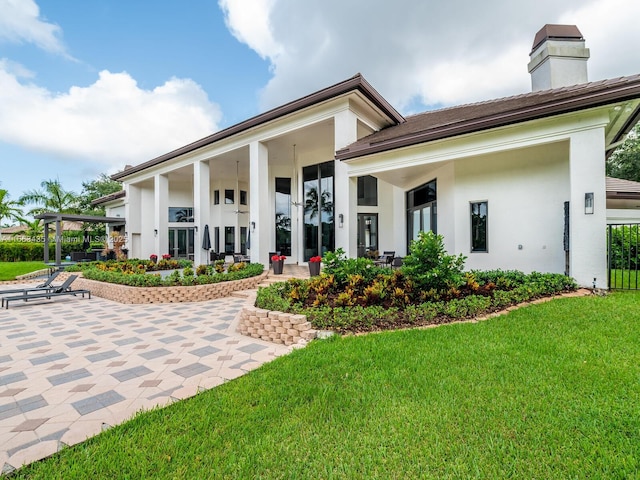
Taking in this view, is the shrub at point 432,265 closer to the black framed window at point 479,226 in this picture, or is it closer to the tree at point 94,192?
the black framed window at point 479,226

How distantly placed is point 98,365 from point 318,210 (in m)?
12.0

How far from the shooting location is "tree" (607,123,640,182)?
22078 mm

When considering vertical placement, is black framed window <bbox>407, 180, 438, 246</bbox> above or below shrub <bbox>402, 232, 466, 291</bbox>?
above

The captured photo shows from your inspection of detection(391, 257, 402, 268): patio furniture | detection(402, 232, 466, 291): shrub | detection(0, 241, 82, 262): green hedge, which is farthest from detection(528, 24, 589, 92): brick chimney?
detection(0, 241, 82, 262): green hedge

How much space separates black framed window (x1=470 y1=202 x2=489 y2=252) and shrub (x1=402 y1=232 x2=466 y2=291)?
3467mm

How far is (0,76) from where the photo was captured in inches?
614

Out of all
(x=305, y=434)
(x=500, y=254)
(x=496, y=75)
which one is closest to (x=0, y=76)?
(x=305, y=434)

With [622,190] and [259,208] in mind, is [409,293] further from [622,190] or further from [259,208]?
[622,190]

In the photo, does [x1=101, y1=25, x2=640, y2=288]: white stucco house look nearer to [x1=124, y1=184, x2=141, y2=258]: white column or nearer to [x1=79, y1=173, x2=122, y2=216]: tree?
[x1=124, y1=184, x2=141, y2=258]: white column

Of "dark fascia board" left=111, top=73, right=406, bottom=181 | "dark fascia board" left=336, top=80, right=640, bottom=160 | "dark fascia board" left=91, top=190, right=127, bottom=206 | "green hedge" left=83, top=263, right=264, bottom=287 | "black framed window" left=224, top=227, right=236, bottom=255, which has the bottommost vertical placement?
"green hedge" left=83, top=263, right=264, bottom=287

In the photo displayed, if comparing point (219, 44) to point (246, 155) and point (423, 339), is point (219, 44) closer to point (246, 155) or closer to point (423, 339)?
point (246, 155)

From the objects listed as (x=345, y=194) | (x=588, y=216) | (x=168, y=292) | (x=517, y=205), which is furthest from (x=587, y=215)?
(x=168, y=292)

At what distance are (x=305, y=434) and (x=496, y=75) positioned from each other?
2127 cm

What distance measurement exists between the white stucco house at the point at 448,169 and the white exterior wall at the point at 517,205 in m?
0.03
